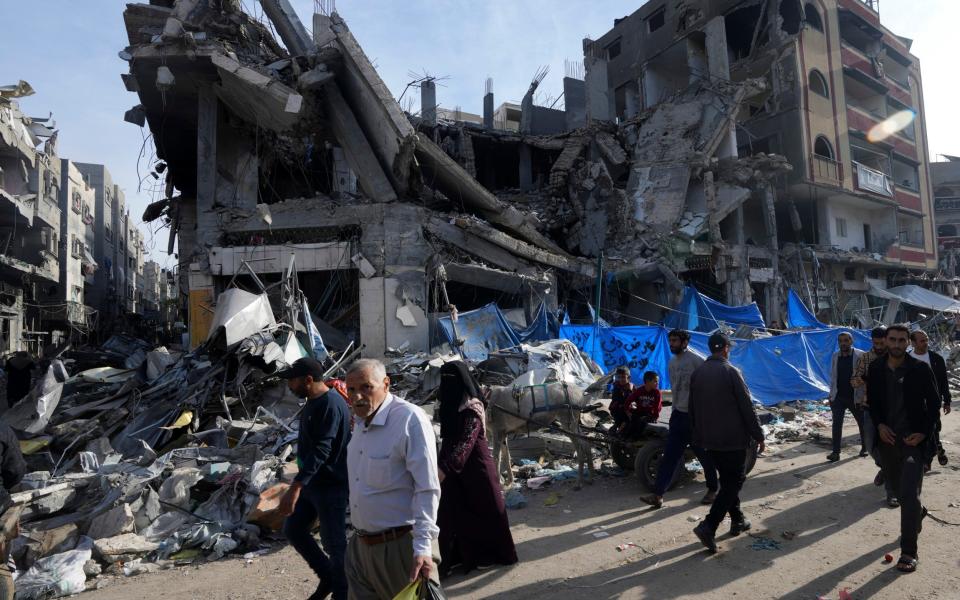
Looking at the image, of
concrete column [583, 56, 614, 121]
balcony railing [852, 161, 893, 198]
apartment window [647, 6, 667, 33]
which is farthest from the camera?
apartment window [647, 6, 667, 33]

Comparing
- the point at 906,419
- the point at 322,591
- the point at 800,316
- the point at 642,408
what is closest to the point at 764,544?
the point at 906,419

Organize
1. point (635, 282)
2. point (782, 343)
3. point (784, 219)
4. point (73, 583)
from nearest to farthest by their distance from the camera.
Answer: point (73, 583) < point (782, 343) < point (635, 282) < point (784, 219)

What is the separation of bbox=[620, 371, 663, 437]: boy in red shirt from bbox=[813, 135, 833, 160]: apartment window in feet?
81.3

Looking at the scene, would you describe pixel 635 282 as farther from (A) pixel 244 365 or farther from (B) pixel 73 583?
(B) pixel 73 583

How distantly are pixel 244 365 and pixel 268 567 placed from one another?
5101 millimetres

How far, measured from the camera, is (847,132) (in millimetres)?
26594

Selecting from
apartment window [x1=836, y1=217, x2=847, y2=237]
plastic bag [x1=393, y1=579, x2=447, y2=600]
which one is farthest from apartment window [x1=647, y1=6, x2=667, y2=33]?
plastic bag [x1=393, y1=579, x2=447, y2=600]

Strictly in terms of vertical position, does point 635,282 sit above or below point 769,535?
above

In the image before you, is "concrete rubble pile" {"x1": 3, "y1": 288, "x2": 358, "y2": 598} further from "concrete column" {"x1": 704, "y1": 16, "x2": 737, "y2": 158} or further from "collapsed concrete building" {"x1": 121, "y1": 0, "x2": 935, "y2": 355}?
"concrete column" {"x1": 704, "y1": 16, "x2": 737, "y2": 158}

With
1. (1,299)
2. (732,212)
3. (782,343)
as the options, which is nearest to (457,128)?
(732,212)

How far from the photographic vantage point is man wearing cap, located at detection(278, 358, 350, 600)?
10.4 feet

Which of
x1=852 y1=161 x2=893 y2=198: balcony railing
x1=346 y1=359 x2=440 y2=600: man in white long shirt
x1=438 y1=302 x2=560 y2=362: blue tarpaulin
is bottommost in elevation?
x1=346 y1=359 x2=440 y2=600: man in white long shirt

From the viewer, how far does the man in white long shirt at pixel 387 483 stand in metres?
2.37

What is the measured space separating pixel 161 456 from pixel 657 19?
29.2 meters
